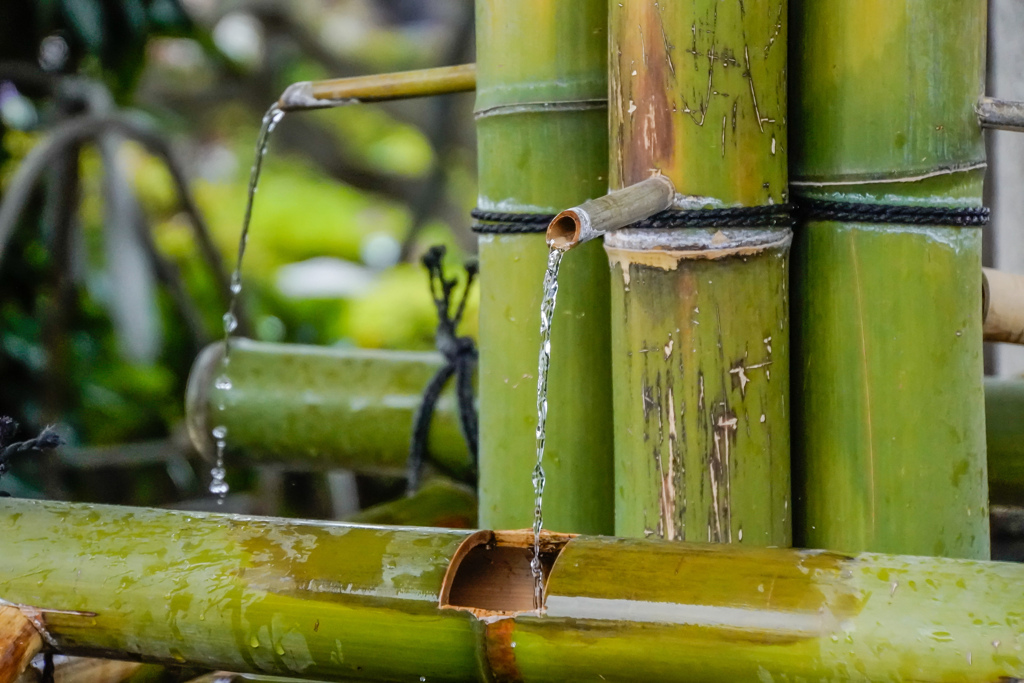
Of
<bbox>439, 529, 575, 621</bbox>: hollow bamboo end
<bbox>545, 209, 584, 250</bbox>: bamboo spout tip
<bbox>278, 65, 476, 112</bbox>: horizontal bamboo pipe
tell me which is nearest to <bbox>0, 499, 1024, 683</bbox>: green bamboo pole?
<bbox>439, 529, 575, 621</bbox>: hollow bamboo end

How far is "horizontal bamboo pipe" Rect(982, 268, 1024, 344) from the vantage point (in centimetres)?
108

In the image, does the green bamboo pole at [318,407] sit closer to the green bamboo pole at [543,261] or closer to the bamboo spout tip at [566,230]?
the green bamboo pole at [543,261]

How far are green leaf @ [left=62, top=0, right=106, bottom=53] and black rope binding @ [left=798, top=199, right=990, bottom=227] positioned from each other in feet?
7.06

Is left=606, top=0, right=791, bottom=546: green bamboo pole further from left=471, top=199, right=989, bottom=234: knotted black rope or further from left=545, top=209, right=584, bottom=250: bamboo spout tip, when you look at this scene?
left=545, top=209, right=584, bottom=250: bamboo spout tip

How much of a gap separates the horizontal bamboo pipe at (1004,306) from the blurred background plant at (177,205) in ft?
6.04

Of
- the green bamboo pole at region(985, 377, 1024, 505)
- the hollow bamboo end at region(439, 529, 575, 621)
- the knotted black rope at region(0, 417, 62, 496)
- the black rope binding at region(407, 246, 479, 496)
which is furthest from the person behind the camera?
the black rope binding at region(407, 246, 479, 496)

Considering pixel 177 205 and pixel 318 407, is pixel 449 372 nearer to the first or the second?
pixel 318 407

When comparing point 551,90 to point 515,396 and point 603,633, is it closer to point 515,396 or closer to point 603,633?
point 515,396

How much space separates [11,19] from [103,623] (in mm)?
2205

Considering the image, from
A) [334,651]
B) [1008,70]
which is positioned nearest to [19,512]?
[334,651]

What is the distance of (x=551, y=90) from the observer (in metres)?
0.99

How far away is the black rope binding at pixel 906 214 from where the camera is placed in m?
0.88

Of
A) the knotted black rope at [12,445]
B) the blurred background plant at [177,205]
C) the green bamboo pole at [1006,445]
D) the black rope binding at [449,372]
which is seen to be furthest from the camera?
the blurred background plant at [177,205]

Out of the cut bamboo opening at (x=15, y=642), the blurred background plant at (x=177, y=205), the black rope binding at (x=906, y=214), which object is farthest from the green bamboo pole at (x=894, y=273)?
the blurred background plant at (x=177, y=205)
